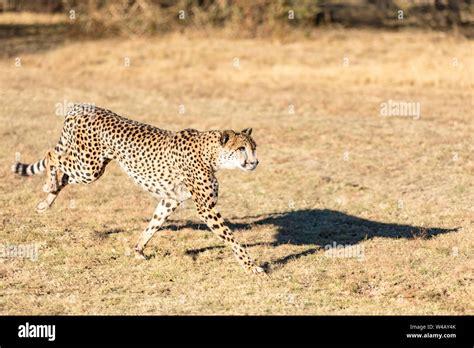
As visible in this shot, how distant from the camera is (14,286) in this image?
31.7 ft

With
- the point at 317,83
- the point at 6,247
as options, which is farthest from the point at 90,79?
the point at 6,247

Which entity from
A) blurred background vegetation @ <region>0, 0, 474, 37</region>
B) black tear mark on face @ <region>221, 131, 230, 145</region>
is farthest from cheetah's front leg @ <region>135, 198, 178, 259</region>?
blurred background vegetation @ <region>0, 0, 474, 37</region>

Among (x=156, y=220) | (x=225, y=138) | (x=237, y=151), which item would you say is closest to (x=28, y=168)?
(x=156, y=220)

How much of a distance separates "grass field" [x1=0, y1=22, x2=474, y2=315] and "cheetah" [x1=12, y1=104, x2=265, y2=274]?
2.19 ft

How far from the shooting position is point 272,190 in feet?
47.6

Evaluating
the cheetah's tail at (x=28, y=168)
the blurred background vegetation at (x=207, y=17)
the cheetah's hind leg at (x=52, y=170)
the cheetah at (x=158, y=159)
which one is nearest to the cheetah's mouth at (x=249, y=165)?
the cheetah at (x=158, y=159)

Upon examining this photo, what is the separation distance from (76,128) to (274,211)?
3.69 m

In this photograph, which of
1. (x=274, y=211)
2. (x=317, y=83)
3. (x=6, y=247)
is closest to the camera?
(x=6, y=247)

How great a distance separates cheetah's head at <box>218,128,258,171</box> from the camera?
31.7ft

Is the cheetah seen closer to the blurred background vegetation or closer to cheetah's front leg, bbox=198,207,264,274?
cheetah's front leg, bbox=198,207,264,274

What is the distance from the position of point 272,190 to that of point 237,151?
482cm

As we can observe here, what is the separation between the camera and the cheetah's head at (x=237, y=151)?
9656mm

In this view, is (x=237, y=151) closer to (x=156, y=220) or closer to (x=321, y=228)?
(x=156, y=220)

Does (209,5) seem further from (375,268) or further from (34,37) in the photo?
(375,268)
